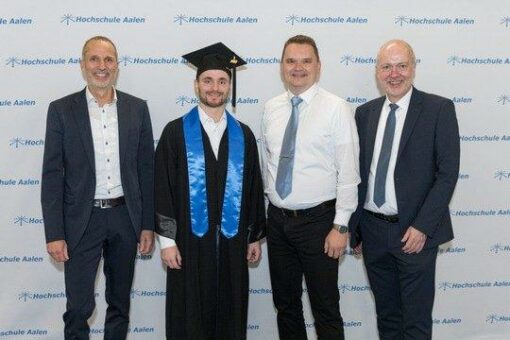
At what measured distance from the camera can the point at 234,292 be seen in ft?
8.84

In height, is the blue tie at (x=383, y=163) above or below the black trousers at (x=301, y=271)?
above

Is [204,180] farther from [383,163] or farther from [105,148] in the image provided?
[383,163]

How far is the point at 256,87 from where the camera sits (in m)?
3.36

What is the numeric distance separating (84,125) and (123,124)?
20cm

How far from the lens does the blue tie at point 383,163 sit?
8.56 ft

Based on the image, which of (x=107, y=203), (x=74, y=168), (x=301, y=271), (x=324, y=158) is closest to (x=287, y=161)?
(x=324, y=158)

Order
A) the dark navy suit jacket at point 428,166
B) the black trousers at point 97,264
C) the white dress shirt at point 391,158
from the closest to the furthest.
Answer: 1. the dark navy suit jacket at point 428,166
2. the white dress shirt at point 391,158
3. the black trousers at point 97,264

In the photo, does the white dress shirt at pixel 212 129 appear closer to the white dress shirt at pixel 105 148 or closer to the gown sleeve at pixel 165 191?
the gown sleeve at pixel 165 191

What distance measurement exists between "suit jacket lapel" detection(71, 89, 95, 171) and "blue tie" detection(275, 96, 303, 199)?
989 millimetres

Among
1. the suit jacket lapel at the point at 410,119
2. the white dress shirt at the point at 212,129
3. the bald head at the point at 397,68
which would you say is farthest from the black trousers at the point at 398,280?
the white dress shirt at the point at 212,129

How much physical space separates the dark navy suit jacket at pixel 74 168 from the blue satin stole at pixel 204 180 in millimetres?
327

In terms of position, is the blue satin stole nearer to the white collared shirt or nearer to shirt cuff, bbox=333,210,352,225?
the white collared shirt

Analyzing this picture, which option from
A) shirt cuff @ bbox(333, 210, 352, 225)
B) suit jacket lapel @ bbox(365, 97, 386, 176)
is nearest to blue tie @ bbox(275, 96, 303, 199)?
shirt cuff @ bbox(333, 210, 352, 225)

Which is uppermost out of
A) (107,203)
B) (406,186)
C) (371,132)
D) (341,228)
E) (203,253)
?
(371,132)
